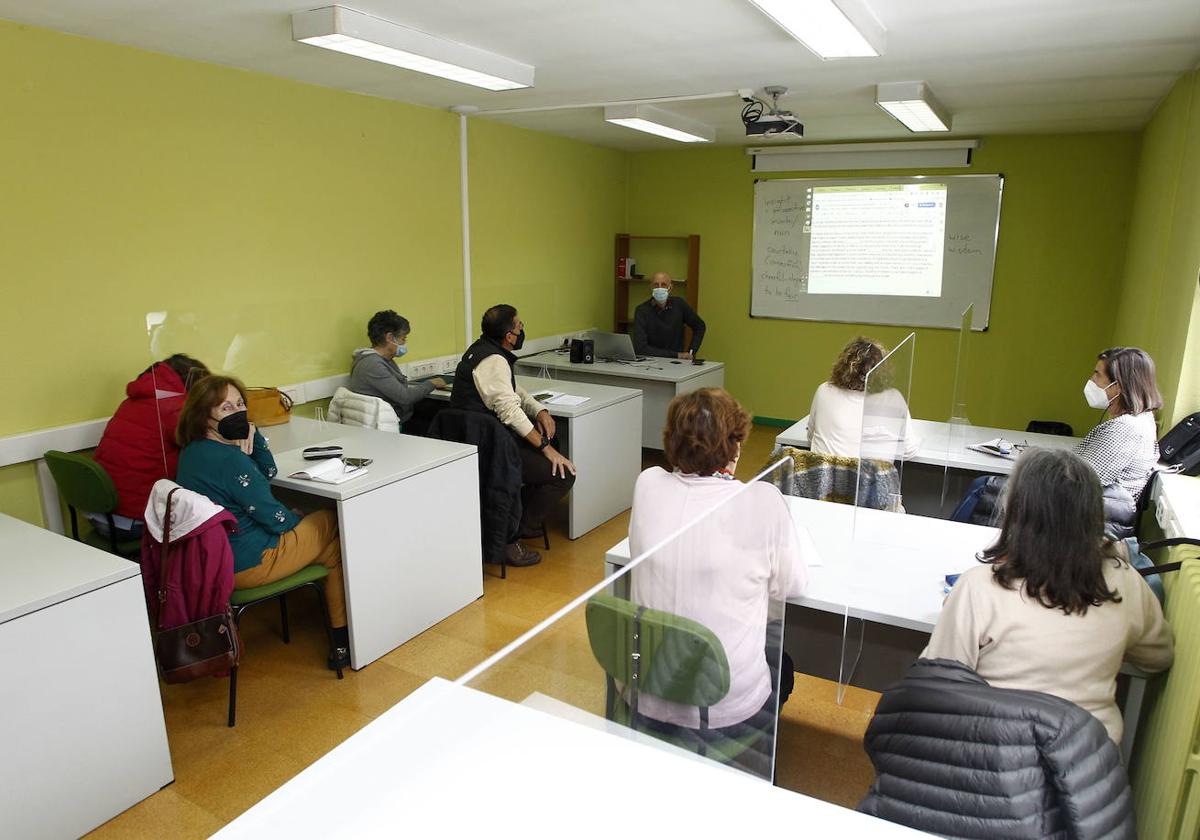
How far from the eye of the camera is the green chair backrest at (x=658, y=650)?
1432 millimetres

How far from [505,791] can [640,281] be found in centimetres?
637

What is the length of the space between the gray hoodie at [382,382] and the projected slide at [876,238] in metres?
3.84

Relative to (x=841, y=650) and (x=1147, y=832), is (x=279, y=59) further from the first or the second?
(x=1147, y=832)

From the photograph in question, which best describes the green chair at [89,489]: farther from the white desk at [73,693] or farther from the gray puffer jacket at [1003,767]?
the gray puffer jacket at [1003,767]

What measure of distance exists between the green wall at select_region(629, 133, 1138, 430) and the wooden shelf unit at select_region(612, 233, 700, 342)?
10 centimetres

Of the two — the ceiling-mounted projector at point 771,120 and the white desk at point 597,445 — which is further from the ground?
the ceiling-mounted projector at point 771,120

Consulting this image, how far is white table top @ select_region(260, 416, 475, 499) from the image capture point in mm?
2975

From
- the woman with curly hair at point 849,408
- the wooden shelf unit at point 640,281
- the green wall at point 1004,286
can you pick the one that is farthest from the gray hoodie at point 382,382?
the green wall at point 1004,286

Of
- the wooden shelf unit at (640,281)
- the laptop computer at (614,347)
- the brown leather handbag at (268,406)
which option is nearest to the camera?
the brown leather handbag at (268,406)

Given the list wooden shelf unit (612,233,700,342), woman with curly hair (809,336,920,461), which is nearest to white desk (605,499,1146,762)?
woman with curly hair (809,336,920,461)

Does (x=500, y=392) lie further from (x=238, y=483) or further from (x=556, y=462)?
(x=238, y=483)

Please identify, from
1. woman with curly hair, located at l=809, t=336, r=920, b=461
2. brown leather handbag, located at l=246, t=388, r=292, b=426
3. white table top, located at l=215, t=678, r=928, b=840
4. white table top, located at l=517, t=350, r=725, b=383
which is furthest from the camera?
white table top, located at l=517, t=350, r=725, b=383

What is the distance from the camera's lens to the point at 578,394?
15.3 feet

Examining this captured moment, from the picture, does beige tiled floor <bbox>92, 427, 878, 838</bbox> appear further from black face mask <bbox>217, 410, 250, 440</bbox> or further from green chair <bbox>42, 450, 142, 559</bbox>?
black face mask <bbox>217, 410, 250, 440</bbox>
